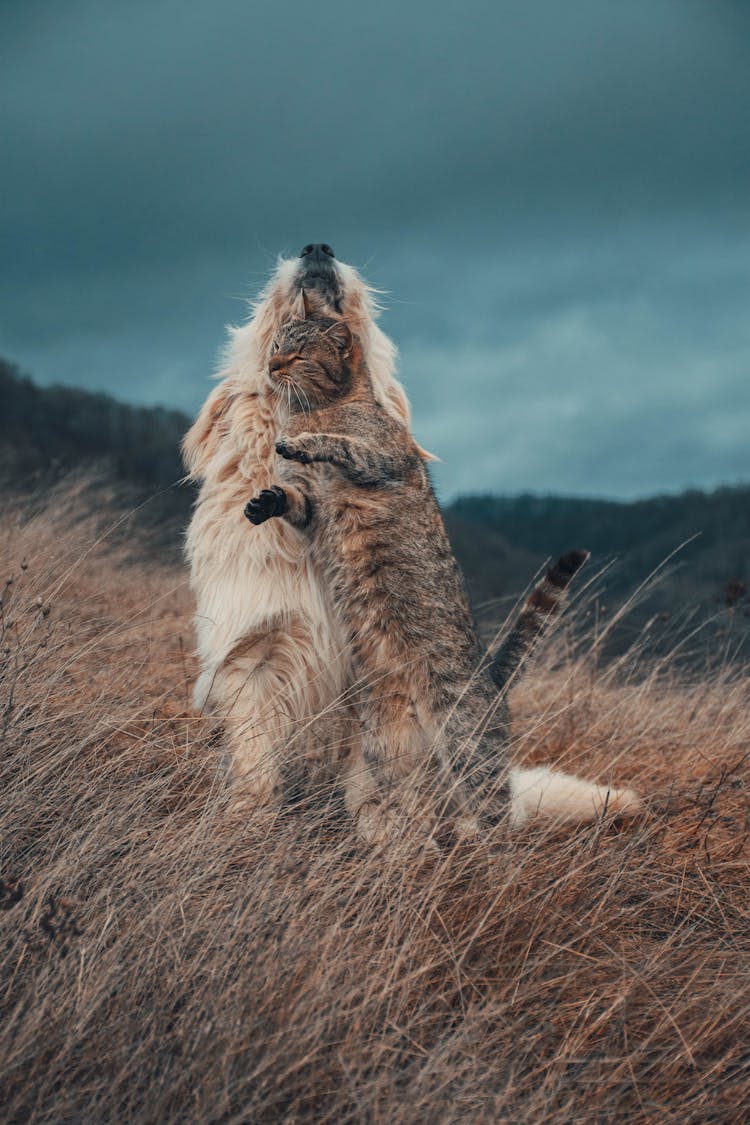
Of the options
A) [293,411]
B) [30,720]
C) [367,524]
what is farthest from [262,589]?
[30,720]

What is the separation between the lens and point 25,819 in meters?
2.78

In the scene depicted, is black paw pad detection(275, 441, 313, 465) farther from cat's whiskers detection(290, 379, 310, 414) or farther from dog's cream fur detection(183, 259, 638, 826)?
cat's whiskers detection(290, 379, 310, 414)

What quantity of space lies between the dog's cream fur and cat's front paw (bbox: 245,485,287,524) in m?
0.35

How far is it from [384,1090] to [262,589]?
6.93ft

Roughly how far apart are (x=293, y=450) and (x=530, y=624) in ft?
4.24

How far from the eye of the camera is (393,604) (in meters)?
3.61

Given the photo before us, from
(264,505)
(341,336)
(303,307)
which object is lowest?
(264,505)

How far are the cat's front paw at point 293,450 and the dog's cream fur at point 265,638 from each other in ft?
0.76

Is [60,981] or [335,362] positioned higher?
[335,362]

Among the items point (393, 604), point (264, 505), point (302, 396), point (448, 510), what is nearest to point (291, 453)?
point (264, 505)

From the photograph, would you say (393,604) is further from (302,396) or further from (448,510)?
(448,510)

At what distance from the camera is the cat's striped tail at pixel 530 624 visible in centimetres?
383

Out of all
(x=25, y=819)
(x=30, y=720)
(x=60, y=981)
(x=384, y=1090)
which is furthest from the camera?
(x=30, y=720)

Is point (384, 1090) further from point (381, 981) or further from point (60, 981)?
point (60, 981)
